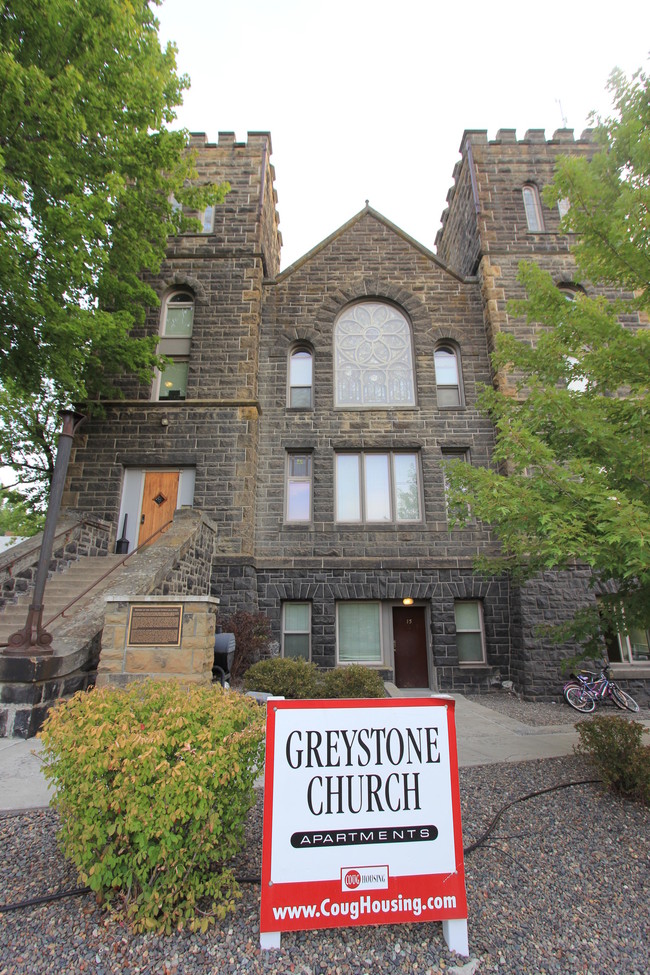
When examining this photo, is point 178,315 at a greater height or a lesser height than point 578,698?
greater

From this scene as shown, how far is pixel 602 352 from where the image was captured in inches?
193

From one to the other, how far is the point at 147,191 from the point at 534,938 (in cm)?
1293

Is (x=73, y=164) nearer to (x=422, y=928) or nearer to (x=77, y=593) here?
(x=77, y=593)

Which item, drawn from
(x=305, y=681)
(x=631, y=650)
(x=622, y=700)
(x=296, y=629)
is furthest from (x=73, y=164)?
(x=631, y=650)

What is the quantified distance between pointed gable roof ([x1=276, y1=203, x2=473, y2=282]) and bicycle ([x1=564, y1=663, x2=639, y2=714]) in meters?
11.3

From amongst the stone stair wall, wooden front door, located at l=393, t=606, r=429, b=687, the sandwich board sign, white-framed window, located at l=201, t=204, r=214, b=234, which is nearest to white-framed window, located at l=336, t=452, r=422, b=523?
wooden front door, located at l=393, t=606, r=429, b=687

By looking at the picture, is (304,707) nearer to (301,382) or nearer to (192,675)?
(192,675)

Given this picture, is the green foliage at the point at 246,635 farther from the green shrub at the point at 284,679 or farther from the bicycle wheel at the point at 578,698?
the bicycle wheel at the point at 578,698

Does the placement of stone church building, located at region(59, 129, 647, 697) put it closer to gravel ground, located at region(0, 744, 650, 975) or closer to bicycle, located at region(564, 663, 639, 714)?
bicycle, located at region(564, 663, 639, 714)

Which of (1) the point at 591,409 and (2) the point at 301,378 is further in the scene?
(2) the point at 301,378

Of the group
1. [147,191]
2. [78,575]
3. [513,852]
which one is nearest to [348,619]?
[78,575]

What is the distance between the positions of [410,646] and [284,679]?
4.74 metres

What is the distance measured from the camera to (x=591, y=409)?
16.3 feet

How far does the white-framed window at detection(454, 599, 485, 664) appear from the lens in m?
11.6
